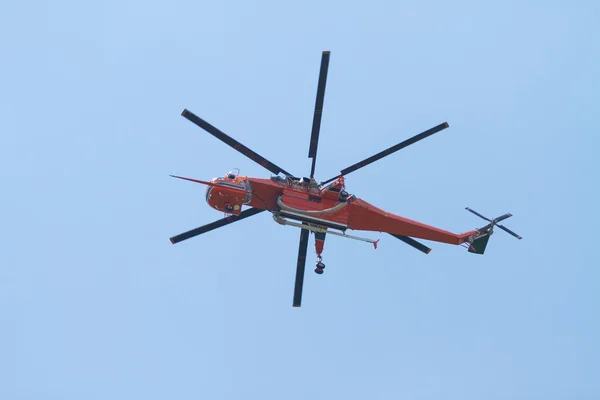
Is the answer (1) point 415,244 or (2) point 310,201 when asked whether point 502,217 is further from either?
(2) point 310,201

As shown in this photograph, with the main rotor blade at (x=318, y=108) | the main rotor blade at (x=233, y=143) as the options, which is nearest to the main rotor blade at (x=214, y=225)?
the main rotor blade at (x=233, y=143)

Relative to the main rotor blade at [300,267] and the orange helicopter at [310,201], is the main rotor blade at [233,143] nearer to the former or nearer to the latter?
the orange helicopter at [310,201]

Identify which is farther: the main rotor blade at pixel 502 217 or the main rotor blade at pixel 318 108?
the main rotor blade at pixel 502 217

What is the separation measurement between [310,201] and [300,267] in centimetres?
437

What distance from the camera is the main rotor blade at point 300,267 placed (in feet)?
114

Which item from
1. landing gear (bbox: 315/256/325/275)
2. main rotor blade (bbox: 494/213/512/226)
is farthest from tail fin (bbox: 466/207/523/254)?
landing gear (bbox: 315/256/325/275)

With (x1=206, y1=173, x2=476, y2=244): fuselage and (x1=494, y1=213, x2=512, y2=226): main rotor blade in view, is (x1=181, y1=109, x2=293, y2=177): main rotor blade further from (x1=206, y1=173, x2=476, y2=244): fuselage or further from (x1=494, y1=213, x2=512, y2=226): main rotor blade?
(x1=494, y1=213, x2=512, y2=226): main rotor blade

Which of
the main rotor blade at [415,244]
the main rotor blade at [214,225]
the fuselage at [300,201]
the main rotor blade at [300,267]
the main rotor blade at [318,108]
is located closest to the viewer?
the main rotor blade at [318,108]

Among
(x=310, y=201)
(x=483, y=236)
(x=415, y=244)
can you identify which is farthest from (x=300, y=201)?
(x=483, y=236)

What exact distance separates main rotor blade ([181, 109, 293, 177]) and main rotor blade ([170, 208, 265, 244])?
6.48 feet

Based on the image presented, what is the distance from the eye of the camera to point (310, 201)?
32656 millimetres

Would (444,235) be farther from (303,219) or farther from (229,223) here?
(229,223)

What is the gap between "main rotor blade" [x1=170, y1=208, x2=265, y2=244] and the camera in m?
32.8

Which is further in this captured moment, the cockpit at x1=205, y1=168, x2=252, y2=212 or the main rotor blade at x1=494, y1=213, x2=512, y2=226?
the main rotor blade at x1=494, y1=213, x2=512, y2=226
